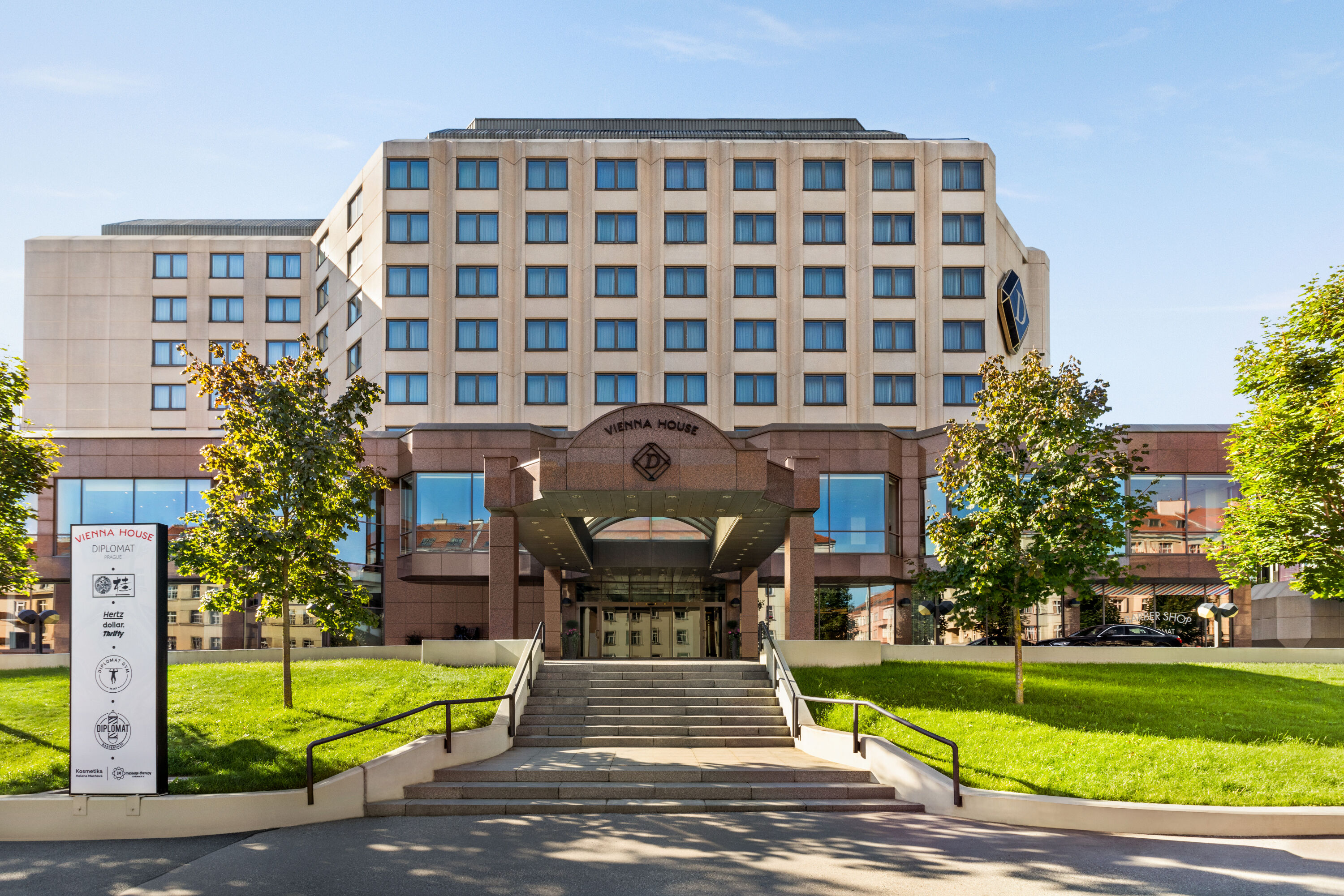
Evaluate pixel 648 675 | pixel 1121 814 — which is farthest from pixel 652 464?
pixel 1121 814

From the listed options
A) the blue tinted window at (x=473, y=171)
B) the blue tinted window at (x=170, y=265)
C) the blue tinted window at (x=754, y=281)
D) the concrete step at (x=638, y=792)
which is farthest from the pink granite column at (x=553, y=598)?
the blue tinted window at (x=170, y=265)

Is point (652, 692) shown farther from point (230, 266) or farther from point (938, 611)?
point (230, 266)

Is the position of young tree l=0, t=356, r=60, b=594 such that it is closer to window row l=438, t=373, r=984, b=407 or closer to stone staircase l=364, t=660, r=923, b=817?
stone staircase l=364, t=660, r=923, b=817

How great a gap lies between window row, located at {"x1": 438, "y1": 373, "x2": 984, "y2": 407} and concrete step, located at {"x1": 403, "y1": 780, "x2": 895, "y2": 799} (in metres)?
36.8

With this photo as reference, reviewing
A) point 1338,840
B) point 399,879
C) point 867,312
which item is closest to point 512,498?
point 399,879

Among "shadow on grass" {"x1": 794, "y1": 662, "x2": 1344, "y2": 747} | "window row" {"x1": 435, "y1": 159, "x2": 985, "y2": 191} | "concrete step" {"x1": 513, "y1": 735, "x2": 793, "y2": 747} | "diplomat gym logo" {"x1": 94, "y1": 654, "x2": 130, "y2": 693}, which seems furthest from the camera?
"window row" {"x1": 435, "y1": 159, "x2": 985, "y2": 191}

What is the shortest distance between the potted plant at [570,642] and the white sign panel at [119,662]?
23444mm

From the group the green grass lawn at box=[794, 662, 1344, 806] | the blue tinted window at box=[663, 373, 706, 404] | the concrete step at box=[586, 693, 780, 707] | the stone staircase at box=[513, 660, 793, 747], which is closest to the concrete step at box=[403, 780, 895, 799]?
the green grass lawn at box=[794, 662, 1344, 806]

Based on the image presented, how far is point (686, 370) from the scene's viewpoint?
5153cm

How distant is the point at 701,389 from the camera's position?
51.3 meters

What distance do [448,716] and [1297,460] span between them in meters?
18.7

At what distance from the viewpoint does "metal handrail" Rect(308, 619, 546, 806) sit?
13391 mm

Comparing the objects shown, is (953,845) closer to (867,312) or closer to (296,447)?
(296,447)

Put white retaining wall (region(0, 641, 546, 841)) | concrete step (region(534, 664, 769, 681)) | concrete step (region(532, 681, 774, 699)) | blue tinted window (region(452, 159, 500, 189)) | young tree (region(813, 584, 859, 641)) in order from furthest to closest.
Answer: blue tinted window (region(452, 159, 500, 189)) → young tree (region(813, 584, 859, 641)) → concrete step (region(534, 664, 769, 681)) → concrete step (region(532, 681, 774, 699)) → white retaining wall (region(0, 641, 546, 841))
